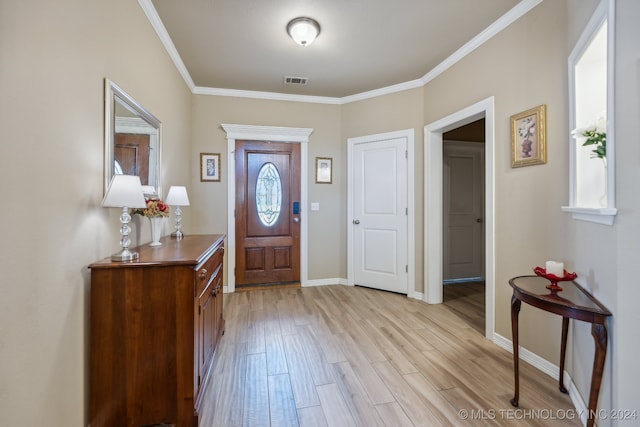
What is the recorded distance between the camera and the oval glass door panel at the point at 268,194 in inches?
155

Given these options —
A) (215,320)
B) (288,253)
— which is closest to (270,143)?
(288,253)

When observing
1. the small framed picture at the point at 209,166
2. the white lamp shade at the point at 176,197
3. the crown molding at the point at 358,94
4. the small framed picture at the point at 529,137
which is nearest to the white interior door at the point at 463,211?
the crown molding at the point at 358,94

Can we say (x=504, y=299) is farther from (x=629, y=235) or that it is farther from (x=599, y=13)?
(x=599, y=13)

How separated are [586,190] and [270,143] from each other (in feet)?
10.8

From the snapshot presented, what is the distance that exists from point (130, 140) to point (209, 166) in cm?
192

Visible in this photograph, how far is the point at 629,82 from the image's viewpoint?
1164mm

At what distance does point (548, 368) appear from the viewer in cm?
197

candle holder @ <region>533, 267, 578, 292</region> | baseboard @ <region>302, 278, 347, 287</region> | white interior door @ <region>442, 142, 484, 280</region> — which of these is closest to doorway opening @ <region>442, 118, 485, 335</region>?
white interior door @ <region>442, 142, 484, 280</region>

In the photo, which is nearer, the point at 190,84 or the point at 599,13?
the point at 599,13

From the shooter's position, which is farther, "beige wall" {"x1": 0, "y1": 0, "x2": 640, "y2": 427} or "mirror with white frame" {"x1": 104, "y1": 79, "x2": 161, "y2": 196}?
"mirror with white frame" {"x1": 104, "y1": 79, "x2": 161, "y2": 196}

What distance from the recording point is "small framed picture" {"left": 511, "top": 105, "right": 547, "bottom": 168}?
2.00 metres

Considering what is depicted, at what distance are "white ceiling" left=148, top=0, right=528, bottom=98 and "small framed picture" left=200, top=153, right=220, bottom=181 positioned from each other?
0.91m

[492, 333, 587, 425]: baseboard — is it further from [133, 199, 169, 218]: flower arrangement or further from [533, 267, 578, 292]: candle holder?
[133, 199, 169, 218]: flower arrangement

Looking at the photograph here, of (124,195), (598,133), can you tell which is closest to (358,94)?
(598,133)
